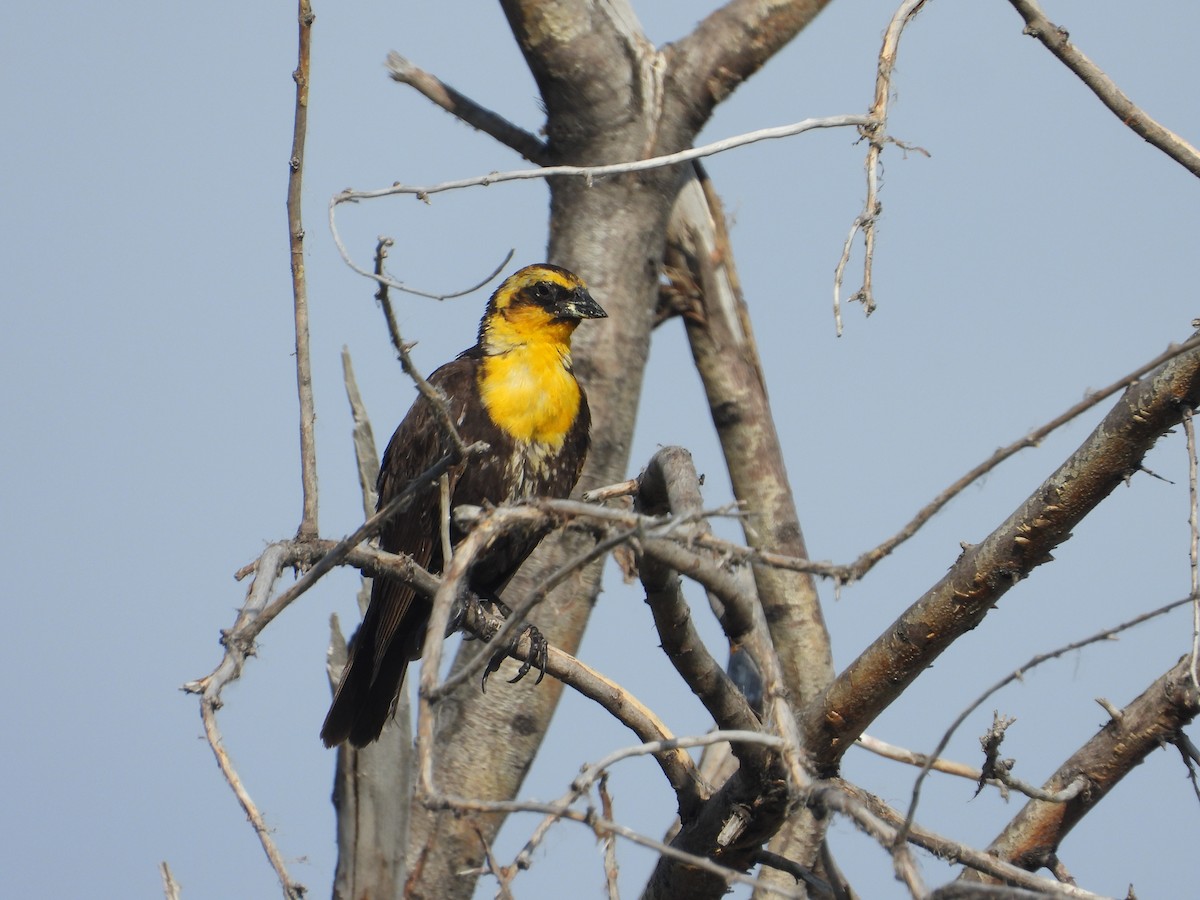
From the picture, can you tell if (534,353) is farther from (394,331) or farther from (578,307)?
(394,331)

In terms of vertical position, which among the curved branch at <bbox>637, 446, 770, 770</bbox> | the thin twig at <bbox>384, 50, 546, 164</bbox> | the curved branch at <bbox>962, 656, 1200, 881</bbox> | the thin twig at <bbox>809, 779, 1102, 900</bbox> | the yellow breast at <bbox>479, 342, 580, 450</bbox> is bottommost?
the thin twig at <bbox>809, 779, 1102, 900</bbox>

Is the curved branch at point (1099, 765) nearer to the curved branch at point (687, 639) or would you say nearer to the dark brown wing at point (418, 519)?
the curved branch at point (687, 639)

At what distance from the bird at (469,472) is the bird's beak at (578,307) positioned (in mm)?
128

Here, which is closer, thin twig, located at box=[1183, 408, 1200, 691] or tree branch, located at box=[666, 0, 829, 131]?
thin twig, located at box=[1183, 408, 1200, 691]

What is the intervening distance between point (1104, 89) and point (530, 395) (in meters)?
2.02

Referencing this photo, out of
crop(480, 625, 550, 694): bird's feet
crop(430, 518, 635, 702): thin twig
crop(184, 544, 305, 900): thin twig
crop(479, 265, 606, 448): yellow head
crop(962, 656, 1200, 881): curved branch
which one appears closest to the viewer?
crop(430, 518, 635, 702): thin twig

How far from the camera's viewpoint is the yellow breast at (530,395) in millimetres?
4359

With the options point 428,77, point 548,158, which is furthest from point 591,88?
point 428,77

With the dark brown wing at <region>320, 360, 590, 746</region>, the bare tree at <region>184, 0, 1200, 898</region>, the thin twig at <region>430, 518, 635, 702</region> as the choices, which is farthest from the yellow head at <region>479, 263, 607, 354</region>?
the thin twig at <region>430, 518, 635, 702</region>

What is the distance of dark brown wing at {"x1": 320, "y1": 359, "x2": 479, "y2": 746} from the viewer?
14.0 ft

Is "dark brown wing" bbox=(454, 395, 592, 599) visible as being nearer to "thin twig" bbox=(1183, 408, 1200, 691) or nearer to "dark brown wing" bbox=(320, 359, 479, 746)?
"dark brown wing" bbox=(320, 359, 479, 746)

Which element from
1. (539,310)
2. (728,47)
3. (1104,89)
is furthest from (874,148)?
(728,47)

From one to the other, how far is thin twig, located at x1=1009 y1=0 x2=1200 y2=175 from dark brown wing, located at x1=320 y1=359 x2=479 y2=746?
2.03 metres

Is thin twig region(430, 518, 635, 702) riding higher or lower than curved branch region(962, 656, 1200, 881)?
lower
